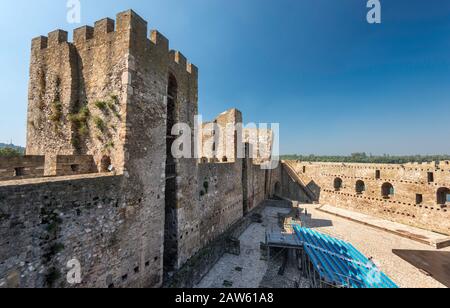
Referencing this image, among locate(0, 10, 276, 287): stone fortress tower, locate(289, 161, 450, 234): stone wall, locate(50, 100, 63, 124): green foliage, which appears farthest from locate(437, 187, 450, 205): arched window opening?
locate(50, 100, 63, 124): green foliage

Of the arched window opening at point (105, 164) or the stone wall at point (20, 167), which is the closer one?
the stone wall at point (20, 167)

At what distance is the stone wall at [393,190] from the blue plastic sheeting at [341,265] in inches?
462

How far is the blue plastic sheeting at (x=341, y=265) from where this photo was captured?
323 inches

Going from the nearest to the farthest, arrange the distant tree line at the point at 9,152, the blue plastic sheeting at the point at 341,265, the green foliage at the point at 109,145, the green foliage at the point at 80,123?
the green foliage at the point at 109,145, the distant tree line at the point at 9,152, the green foliage at the point at 80,123, the blue plastic sheeting at the point at 341,265

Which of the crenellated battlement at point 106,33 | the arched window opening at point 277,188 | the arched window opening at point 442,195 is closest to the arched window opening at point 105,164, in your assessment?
the crenellated battlement at point 106,33

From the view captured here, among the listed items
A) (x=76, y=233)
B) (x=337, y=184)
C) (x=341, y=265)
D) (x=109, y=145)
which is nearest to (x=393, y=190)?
(x=337, y=184)

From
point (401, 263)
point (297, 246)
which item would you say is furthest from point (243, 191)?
point (401, 263)

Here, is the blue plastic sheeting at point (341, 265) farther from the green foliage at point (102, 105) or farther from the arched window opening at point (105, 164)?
the green foliage at point (102, 105)

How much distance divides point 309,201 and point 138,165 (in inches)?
982

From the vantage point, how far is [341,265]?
30.9ft

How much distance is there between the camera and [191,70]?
9.76 metres

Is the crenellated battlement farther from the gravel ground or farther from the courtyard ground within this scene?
the gravel ground

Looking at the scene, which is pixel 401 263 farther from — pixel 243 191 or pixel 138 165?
pixel 138 165

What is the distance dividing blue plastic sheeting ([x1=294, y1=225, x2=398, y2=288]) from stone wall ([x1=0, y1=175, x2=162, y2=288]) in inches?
295
